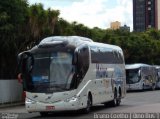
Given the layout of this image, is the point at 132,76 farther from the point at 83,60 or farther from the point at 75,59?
the point at 75,59

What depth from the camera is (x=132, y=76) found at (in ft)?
201

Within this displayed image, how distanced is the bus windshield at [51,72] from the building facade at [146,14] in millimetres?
Answer: 118933

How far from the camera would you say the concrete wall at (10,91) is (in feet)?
122

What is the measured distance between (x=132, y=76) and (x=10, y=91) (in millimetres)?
25152

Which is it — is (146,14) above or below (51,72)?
above

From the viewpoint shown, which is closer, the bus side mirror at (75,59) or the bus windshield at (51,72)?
the bus windshield at (51,72)

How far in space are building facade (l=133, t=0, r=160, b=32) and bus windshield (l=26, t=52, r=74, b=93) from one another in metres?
119

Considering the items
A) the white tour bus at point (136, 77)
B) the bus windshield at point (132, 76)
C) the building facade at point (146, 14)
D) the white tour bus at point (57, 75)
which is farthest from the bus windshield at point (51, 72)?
the building facade at point (146, 14)

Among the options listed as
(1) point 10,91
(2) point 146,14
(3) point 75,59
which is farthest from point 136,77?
(2) point 146,14

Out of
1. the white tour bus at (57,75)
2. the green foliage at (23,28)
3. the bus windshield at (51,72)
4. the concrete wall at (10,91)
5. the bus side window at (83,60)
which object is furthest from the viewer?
the concrete wall at (10,91)

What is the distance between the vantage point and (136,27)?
151500mm

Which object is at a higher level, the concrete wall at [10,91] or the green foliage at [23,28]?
the green foliage at [23,28]

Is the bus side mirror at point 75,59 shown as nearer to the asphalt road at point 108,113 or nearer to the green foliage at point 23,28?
the asphalt road at point 108,113

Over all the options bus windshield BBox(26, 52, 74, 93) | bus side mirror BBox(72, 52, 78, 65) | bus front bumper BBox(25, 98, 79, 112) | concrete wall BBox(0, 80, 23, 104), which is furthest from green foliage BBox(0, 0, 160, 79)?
bus front bumper BBox(25, 98, 79, 112)
